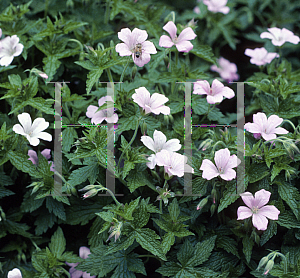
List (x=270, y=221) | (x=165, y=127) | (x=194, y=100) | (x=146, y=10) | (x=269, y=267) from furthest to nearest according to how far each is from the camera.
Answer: (x=146, y=10)
(x=194, y=100)
(x=165, y=127)
(x=270, y=221)
(x=269, y=267)

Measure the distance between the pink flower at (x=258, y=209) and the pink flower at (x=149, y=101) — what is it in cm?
57

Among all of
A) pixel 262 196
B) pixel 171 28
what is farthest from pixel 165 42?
pixel 262 196

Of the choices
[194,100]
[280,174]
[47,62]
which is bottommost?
[280,174]

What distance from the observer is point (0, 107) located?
8.23 ft

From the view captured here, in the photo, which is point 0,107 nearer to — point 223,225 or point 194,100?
point 194,100

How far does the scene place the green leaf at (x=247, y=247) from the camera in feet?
6.23

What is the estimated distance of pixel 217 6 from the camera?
3502 mm

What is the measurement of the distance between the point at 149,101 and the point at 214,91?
1.36 feet

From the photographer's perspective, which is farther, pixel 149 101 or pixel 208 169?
pixel 149 101

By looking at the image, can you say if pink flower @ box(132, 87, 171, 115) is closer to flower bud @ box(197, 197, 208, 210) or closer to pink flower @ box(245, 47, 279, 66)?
flower bud @ box(197, 197, 208, 210)

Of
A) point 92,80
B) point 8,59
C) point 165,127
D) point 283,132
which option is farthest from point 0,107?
point 283,132

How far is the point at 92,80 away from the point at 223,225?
1040mm

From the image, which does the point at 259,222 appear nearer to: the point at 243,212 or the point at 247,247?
the point at 243,212

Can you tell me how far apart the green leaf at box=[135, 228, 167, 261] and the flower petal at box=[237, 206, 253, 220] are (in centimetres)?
40
